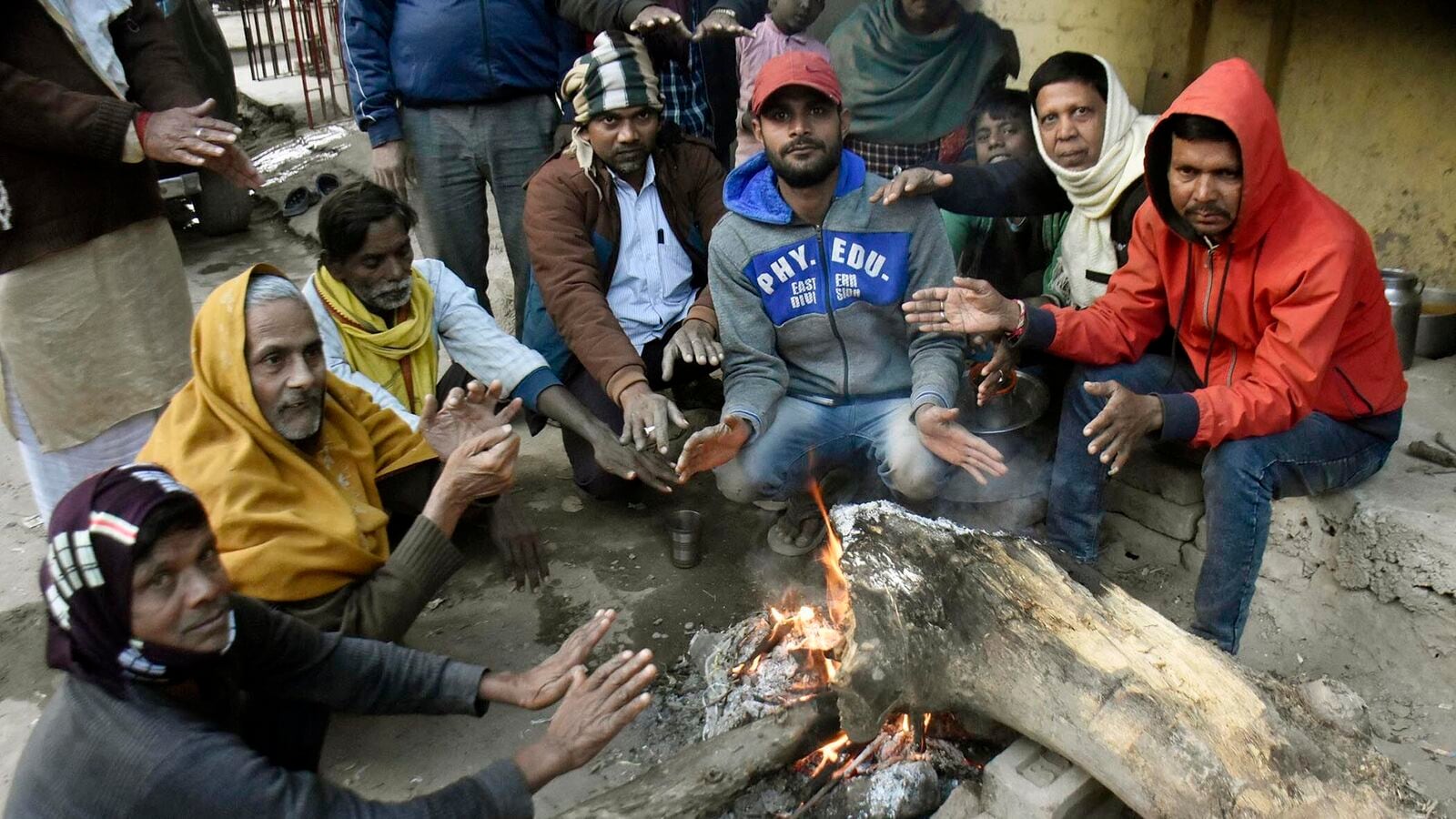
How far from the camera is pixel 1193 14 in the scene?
471cm

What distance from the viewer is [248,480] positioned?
9.00 ft

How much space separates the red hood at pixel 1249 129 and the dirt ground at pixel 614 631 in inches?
47.2

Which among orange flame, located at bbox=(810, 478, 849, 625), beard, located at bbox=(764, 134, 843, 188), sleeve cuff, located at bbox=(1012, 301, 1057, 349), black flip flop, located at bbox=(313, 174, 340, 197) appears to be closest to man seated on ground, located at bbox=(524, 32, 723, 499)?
beard, located at bbox=(764, 134, 843, 188)

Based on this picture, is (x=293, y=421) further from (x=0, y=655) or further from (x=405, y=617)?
(x=0, y=655)

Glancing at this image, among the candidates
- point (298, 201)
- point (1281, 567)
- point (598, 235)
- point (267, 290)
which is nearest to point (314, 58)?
point (298, 201)

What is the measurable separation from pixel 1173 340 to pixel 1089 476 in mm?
503

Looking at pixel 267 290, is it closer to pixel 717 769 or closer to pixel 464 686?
pixel 464 686

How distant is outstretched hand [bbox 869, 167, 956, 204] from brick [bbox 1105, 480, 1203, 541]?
1.27m

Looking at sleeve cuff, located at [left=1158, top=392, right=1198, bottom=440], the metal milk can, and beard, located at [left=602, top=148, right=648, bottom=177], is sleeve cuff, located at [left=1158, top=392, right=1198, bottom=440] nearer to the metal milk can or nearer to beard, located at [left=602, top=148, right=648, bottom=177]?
the metal milk can

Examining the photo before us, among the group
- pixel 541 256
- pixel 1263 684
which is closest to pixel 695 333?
pixel 541 256

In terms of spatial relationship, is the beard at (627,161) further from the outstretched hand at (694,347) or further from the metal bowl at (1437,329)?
the metal bowl at (1437,329)

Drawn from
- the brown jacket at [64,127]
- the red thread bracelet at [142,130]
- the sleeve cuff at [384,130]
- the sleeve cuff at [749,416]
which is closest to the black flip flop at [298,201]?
the sleeve cuff at [384,130]

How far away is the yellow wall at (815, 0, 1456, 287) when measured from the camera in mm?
4082

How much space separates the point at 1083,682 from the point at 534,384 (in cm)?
238
